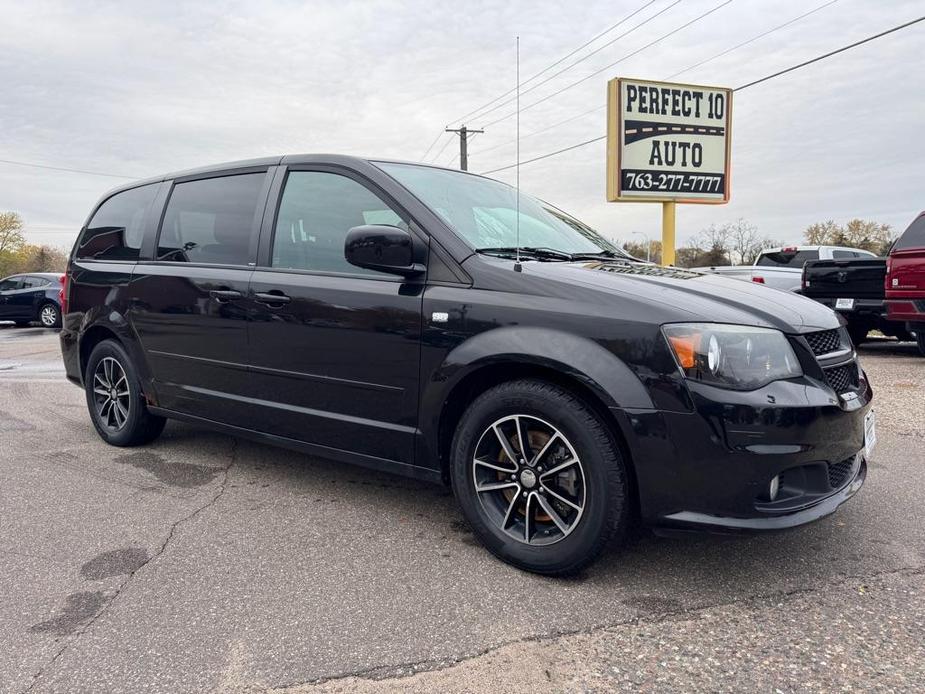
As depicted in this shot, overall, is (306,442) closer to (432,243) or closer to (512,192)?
(432,243)

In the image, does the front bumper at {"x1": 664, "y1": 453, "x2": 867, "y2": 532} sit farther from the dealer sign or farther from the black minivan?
the dealer sign

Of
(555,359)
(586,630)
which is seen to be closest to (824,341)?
(555,359)

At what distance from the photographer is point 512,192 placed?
4074 millimetres

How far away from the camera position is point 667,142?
44.9ft

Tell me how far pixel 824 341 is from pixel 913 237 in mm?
6231

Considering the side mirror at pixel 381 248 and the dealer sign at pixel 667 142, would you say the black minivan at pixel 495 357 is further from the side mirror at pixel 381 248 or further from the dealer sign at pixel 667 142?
the dealer sign at pixel 667 142

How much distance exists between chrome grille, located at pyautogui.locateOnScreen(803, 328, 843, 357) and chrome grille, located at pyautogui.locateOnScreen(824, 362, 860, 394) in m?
0.08

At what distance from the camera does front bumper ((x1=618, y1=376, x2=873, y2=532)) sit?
2.31m

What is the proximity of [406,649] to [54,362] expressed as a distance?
382 inches

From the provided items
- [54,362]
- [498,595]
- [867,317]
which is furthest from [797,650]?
[54,362]

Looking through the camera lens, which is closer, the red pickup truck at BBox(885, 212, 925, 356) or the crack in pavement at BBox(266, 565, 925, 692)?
the crack in pavement at BBox(266, 565, 925, 692)

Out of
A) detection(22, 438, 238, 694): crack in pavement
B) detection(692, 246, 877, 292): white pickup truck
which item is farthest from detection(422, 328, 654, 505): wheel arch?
detection(692, 246, 877, 292): white pickup truck

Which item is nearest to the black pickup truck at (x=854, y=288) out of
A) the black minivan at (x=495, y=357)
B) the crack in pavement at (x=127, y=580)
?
the black minivan at (x=495, y=357)

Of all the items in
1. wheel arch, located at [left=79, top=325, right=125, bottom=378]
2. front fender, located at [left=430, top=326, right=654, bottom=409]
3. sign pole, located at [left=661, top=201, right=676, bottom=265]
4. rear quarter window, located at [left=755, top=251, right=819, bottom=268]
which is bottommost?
wheel arch, located at [left=79, top=325, right=125, bottom=378]
